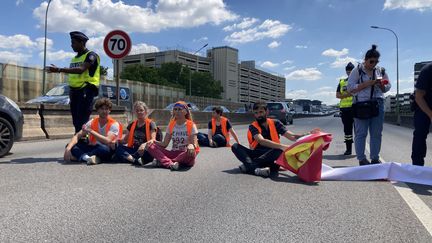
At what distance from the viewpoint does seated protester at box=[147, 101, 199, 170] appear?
6.66 meters

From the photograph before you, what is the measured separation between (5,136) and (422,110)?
6.77m

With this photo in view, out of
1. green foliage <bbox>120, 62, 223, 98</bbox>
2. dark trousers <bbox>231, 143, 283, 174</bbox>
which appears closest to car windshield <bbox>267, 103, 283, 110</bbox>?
dark trousers <bbox>231, 143, 283, 174</bbox>

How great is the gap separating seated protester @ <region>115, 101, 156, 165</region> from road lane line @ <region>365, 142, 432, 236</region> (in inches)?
147

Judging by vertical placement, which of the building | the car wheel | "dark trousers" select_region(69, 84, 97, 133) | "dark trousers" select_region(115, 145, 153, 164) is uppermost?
the building

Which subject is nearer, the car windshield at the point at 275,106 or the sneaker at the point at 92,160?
the sneaker at the point at 92,160

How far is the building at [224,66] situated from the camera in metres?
127

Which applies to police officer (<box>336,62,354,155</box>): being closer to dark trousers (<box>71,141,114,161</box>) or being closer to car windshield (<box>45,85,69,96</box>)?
dark trousers (<box>71,141,114,161</box>)

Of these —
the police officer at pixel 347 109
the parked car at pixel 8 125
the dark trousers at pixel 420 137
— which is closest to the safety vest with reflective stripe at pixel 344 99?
the police officer at pixel 347 109

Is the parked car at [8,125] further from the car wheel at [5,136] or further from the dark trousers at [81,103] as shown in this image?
the dark trousers at [81,103]

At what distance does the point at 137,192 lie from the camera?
4.83 meters

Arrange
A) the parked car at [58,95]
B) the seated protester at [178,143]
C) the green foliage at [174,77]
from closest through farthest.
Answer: the seated protester at [178,143] → the parked car at [58,95] → the green foliage at [174,77]

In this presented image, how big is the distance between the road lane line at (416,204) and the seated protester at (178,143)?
2.93 meters

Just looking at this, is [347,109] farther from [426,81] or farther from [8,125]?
[8,125]

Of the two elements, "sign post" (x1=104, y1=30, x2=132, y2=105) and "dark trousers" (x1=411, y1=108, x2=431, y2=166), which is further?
"sign post" (x1=104, y1=30, x2=132, y2=105)
